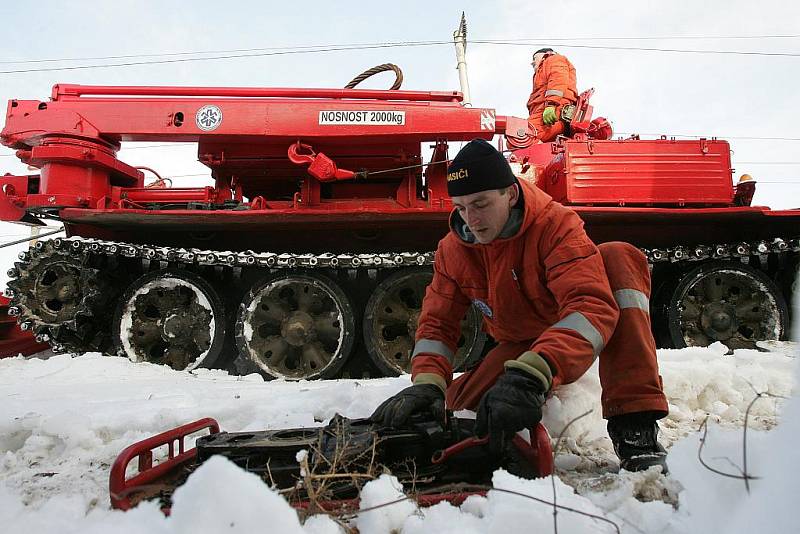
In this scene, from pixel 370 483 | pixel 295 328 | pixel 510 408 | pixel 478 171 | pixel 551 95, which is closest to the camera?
pixel 370 483

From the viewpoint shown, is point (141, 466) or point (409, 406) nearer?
point (141, 466)

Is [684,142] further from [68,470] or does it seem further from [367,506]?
[68,470]

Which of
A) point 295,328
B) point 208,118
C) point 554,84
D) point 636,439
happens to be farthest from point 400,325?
point 554,84

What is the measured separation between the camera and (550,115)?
6281 mm

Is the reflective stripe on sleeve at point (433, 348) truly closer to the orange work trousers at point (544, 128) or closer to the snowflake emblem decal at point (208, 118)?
the snowflake emblem decal at point (208, 118)

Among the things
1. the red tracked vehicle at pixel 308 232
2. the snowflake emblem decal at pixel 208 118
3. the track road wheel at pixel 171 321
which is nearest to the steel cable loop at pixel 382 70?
the red tracked vehicle at pixel 308 232

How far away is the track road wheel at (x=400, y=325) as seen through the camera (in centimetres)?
470

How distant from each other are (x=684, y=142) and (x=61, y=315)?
594 centimetres

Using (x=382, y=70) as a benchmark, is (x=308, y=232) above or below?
below

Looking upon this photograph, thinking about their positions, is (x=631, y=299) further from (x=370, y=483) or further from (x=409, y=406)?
(x=370, y=483)

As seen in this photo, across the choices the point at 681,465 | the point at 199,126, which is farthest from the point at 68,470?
the point at 199,126

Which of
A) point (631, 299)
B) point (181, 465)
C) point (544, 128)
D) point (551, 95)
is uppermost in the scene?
point (551, 95)

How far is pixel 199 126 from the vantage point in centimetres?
483

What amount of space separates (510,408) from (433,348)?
80cm
